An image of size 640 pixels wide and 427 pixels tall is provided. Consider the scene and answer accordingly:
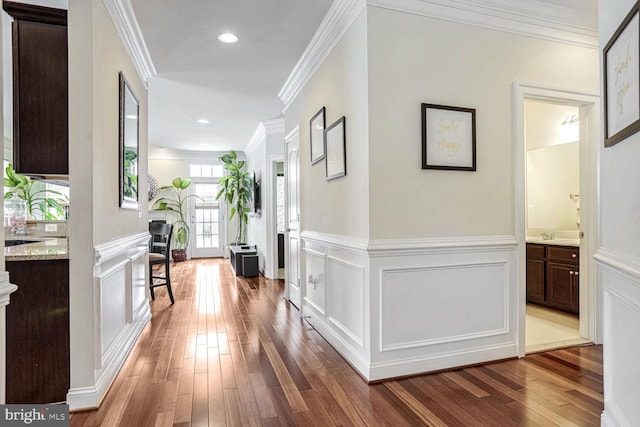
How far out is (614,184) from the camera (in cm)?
156

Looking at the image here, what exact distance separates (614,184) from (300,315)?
3105mm

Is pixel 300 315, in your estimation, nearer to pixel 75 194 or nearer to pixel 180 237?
pixel 75 194

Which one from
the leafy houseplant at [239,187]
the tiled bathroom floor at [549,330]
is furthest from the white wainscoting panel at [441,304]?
the leafy houseplant at [239,187]

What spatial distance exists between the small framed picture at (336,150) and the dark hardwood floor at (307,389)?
1437 millimetres

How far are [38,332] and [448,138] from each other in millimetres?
2819

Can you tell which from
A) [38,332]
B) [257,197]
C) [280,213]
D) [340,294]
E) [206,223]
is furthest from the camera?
[206,223]

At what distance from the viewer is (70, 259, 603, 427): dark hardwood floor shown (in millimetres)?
1999

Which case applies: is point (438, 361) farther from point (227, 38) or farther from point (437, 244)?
point (227, 38)

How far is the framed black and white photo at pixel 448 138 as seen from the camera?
2.55 m

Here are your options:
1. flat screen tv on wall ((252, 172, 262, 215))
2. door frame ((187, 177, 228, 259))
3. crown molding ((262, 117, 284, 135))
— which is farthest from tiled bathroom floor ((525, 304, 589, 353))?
door frame ((187, 177, 228, 259))

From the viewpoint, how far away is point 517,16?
9.04 feet

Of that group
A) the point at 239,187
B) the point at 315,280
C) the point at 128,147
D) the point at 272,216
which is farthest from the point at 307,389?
the point at 239,187

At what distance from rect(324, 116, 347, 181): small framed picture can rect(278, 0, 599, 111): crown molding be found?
2.22 feet

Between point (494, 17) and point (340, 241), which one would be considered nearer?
point (494, 17)
